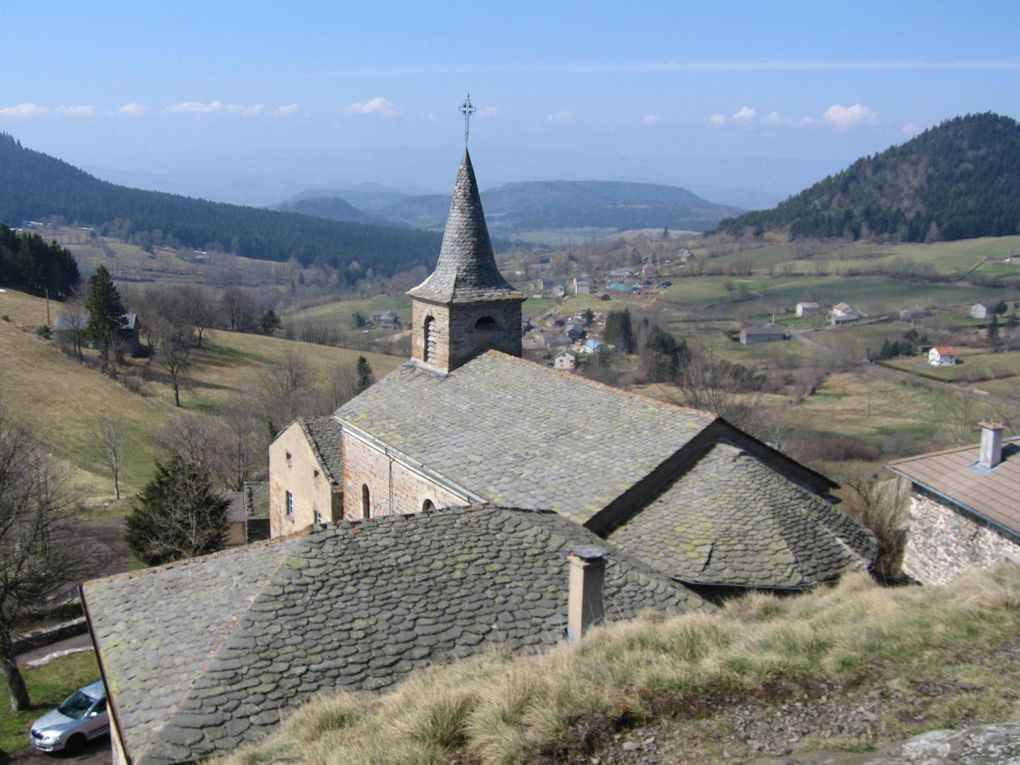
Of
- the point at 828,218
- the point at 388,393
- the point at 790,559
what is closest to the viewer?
the point at 790,559

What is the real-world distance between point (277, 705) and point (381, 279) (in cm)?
18363

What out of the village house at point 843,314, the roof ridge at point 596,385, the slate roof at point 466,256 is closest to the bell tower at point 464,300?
the slate roof at point 466,256

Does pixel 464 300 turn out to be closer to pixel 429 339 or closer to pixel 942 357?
pixel 429 339

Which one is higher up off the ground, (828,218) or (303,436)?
(828,218)

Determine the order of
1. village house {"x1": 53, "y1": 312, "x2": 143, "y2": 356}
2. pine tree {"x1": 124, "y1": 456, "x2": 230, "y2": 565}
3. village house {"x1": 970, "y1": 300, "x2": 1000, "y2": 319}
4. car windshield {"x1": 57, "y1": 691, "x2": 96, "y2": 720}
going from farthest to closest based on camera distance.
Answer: village house {"x1": 970, "y1": 300, "x2": 1000, "y2": 319} < village house {"x1": 53, "y1": 312, "x2": 143, "y2": 356} < pine tree {"x1": 124, "y1": 456, "x2": 230, "y2": 565} < car windshield {"x1": 57, "y1": 691, "x2": 96, "y2": 720}

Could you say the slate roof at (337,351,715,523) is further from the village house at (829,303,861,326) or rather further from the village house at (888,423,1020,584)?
the village house at (829,303,861,326)

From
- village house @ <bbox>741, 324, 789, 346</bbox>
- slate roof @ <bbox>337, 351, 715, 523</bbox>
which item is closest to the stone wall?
slate roof @ <bbox>337, 351, 715, 523</bbox>

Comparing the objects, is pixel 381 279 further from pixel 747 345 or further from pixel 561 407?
pixel 561 407

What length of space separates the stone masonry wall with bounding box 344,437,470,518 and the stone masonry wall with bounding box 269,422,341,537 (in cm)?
116

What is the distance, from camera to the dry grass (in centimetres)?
726

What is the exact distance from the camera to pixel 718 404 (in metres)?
43.1

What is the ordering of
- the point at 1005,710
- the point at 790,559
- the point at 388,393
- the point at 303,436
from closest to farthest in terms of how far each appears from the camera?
the point at 1005,710 → the point at 790,559 → the point at 388,393 → the point at 303,436

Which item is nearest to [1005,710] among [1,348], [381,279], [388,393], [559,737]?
[559,737]

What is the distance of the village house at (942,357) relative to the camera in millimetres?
74438
